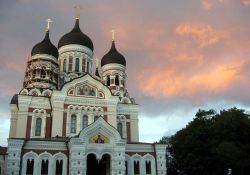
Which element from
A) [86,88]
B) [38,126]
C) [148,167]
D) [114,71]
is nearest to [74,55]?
[114,71]

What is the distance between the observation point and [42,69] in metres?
36.0

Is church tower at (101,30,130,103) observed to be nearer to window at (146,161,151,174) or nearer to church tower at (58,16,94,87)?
church tower at (58,16,94,87)

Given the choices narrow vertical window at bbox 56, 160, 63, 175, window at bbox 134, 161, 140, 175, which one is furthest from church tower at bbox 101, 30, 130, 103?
narrow vertical window at bbox 56, 160, 63, 175

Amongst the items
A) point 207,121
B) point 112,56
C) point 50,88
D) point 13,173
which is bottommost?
point 13,173

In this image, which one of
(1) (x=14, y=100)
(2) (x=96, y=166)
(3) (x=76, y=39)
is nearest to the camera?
(2) (x=96, y=166)

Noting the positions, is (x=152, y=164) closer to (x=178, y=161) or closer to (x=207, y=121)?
(x=178, y=161)

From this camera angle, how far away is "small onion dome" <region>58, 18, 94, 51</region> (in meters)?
38.6

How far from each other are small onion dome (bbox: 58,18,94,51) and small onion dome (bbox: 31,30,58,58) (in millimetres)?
1860

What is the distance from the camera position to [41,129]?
31734mm

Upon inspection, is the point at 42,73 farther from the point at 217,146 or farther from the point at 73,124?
the point at 217,146

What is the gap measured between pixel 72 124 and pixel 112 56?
39.6 feet

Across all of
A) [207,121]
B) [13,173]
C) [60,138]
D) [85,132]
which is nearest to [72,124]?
[60,138]

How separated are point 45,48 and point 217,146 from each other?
21.3 m

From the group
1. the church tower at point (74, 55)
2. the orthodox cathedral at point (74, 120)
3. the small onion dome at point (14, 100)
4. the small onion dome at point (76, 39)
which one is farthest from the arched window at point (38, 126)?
the small onion dome at point (76, 39)
